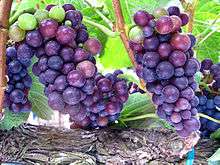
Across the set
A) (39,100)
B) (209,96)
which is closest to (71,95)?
(39,100)

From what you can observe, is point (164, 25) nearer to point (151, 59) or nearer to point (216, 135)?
point (151, 59)

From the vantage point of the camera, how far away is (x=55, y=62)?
54cm

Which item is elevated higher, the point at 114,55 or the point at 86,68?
the point at 114,55

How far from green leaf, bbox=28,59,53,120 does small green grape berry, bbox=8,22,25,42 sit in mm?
158

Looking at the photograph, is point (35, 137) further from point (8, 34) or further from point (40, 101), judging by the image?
point (8, 34)

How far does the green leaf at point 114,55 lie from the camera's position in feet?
2.68

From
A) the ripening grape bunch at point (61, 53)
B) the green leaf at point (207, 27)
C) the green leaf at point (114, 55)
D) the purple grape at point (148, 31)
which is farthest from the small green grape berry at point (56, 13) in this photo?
the green leaf at point (207, 27)

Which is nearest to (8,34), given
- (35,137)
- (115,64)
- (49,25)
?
(49,25)

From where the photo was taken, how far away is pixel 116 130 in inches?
28.1

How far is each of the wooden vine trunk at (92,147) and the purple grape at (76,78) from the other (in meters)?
0.16

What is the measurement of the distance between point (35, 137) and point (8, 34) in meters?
0.18

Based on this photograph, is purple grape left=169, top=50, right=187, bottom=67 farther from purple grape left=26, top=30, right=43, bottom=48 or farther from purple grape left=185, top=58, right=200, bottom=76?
purple grape left=26, top=30, right=43, bottom=48

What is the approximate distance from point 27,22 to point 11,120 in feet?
0.63

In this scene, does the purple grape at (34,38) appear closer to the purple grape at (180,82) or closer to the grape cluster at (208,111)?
the purple grape at (180,82)
